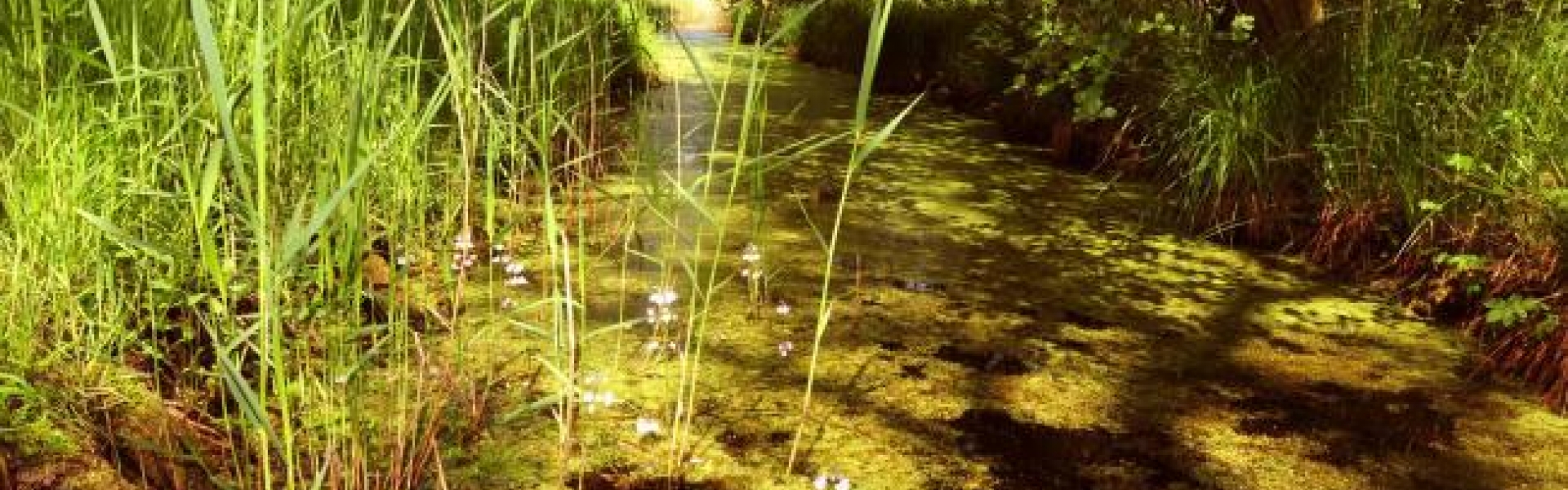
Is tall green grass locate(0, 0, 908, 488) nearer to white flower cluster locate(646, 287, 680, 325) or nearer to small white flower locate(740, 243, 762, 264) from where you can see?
white flower cluster locate(646, 287, 680, 325)

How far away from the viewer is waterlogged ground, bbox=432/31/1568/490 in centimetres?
171

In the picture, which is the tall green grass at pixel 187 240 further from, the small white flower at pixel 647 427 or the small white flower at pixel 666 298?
the small white flower at pixel 666 298

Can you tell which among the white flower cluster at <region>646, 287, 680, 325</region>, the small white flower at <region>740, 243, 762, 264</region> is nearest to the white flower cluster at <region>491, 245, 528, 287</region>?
the white flower cluster at <region>646, 287, 680, 325</region>

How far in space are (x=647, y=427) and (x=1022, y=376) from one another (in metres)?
0.71

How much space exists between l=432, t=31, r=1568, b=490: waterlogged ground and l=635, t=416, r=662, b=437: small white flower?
2 cm

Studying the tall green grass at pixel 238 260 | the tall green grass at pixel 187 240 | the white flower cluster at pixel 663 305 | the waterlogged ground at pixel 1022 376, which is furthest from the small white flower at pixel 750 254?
the tall green grass at pixel 187 240

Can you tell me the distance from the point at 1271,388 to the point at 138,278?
1752 mm

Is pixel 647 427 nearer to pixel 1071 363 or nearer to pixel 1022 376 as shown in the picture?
pixel 1022 376

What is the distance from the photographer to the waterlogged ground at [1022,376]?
1.71 metres

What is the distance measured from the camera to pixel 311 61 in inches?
68.1

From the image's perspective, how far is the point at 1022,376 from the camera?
A: 6.87 ft

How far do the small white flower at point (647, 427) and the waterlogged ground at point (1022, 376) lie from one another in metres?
0.02

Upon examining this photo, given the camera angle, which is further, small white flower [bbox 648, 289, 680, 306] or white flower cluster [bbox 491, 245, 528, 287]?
white flower cluster [bbox 491, 245, 528, 287]

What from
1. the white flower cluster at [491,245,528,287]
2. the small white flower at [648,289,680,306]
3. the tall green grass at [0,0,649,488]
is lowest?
the white flower cluster at [491,245,528,287]
